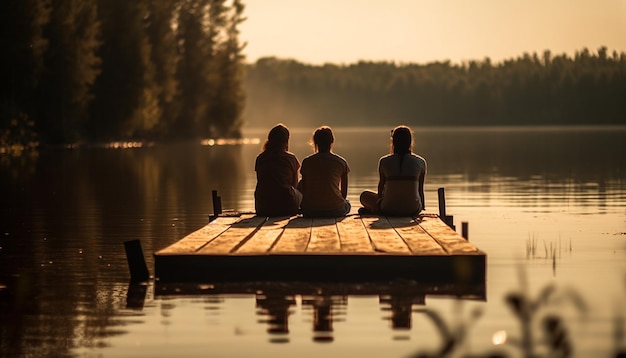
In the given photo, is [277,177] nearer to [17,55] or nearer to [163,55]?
[17,55]

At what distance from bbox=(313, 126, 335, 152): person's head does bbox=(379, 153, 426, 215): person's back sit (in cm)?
68

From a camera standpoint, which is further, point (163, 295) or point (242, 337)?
point (163, 295)

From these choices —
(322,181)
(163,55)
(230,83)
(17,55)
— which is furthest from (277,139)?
(230,83)

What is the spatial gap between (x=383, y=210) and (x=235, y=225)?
201 centimetres

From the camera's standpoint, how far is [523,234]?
18.0 meters

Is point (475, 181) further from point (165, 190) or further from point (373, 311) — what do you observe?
point (373, 311)

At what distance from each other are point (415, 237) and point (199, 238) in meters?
2.29

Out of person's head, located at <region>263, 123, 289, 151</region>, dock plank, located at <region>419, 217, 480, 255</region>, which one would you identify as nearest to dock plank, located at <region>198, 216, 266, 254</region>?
person's head, located at <region>263, 123, 289, 151</region>

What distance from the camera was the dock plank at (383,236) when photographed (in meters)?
12.6

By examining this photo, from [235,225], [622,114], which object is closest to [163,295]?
[235,225]

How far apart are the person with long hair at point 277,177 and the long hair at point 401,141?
121cm

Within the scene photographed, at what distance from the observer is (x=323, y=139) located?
15.8 metres

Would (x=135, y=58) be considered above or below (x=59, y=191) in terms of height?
above

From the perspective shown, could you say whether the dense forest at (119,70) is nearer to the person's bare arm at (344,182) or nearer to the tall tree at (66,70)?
the tall tree at (66,70)
